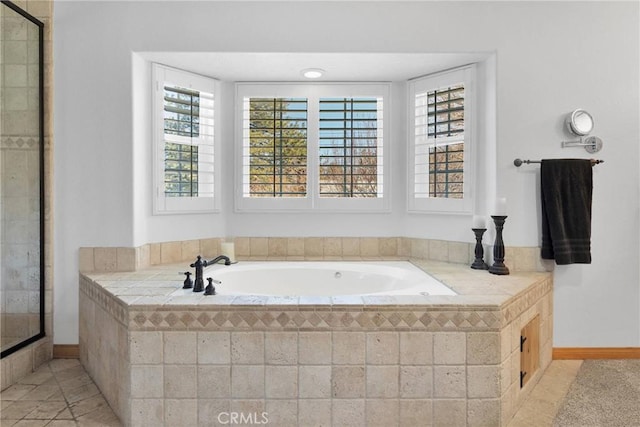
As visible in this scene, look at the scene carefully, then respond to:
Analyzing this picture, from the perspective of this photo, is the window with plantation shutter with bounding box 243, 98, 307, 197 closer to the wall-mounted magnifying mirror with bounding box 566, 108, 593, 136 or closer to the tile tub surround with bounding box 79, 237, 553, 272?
the tile tub surround with bounding box 79, 237, 553, 272

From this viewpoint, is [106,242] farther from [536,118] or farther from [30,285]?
[536,118]

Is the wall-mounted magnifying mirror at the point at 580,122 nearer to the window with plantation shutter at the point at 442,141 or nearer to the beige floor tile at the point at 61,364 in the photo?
the window with plantation shutter at the point at 442,141

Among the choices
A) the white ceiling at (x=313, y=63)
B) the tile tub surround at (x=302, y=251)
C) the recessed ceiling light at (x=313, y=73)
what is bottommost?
the tile tub surround at (x=302, y=251)

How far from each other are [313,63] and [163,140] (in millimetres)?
1192

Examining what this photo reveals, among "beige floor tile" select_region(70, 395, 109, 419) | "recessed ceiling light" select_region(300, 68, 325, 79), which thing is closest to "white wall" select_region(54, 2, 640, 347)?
"recessed ceiling light" select_region(300, 68, 325, 79)

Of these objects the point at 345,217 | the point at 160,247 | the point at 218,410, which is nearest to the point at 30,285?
the point at 160,247

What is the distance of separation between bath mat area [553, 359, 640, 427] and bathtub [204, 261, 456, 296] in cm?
104

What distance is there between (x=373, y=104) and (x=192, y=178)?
153cm

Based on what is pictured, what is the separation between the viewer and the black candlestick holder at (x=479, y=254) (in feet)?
7.92

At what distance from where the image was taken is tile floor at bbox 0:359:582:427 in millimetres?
1757

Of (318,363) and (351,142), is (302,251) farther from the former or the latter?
(318,363)

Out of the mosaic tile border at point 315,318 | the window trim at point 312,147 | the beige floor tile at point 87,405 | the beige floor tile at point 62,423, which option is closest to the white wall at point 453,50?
the window trim at point 312,147

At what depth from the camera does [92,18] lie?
2385 mm

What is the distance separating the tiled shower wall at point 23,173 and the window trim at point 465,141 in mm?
2504
